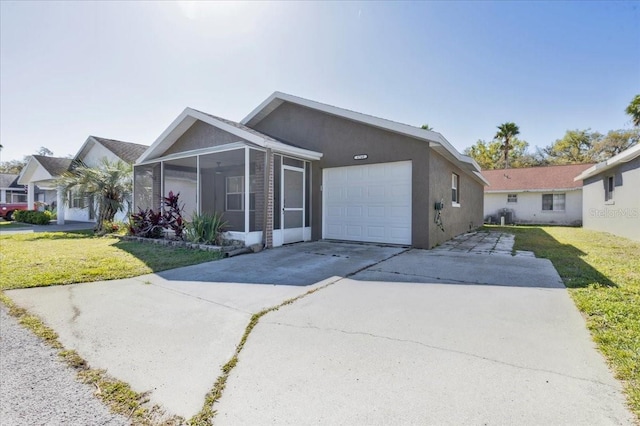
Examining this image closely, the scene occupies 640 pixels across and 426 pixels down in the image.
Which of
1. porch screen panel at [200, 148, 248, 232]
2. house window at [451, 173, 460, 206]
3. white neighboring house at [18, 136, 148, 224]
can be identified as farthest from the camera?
white neighboring house at [18, 136, 148, 224]

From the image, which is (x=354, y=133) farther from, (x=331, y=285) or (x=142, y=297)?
(x=142, y=297)

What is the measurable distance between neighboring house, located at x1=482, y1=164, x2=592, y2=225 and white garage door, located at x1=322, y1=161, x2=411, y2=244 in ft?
57.5

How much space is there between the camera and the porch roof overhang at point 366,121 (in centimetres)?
835

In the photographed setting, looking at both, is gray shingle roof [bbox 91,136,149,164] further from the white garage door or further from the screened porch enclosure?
the white garage door

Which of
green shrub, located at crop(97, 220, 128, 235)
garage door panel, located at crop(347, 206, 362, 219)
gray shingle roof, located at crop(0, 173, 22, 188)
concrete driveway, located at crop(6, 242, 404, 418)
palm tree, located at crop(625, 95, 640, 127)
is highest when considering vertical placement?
palm tree, located at crop(625, 95, 640, 127)

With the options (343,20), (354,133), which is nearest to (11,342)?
(354,133)

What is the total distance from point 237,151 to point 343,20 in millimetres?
5109

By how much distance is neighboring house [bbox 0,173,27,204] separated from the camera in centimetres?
3206

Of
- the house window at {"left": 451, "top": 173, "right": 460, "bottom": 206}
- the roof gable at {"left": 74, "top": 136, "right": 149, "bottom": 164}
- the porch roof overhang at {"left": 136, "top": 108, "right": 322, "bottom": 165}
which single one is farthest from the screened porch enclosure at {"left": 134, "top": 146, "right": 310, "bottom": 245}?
the roof gable at {"left": 74, "top": 136, "right": 149, "bottom": 164}

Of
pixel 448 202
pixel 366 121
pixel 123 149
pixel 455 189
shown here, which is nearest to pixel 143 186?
pixel 123 149

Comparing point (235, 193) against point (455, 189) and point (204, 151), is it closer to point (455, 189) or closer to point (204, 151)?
point (204, 151)

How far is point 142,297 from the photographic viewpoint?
468 centimetres

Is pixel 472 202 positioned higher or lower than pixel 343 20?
lower

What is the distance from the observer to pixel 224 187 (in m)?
13.1
